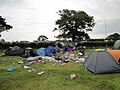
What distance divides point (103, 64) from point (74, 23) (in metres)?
41.5

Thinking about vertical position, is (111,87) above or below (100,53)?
below

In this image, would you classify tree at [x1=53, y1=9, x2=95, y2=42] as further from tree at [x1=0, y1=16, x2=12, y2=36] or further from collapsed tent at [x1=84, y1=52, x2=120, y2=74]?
collapsed tent at [x1=84, y1=52, x2=120, y2=74]

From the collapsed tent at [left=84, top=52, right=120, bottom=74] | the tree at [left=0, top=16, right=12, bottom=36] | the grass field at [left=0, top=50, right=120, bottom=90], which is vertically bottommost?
the grass field at [left=0, top=50, right=120, bottom=90]

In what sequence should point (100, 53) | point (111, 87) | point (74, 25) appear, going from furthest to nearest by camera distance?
point (74, 25) → point (100, 53) → point (111, 87)

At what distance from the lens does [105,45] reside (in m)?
50.6

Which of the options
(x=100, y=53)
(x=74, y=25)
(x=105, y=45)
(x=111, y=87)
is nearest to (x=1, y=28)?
(x=74, y=25)

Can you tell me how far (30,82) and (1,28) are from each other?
4106 centimetres

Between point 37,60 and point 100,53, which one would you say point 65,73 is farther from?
point 37,60

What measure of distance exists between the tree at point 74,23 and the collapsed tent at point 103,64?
129 feet

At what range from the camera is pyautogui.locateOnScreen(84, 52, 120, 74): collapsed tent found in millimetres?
11707

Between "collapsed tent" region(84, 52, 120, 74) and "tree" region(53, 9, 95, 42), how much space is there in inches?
1552

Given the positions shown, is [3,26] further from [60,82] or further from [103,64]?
[60,82]

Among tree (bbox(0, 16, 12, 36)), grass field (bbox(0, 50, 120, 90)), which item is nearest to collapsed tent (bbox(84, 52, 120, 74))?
grass field (bbox(0, 50, 120, 90))

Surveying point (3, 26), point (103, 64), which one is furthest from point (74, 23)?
point (103, 64)
